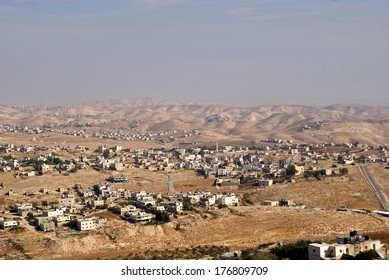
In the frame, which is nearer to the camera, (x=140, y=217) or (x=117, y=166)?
(x=140, y=217)

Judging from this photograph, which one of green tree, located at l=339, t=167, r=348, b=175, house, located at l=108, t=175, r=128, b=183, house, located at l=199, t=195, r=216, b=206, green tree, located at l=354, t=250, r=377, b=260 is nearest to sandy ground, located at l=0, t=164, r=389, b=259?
house, located at l=199, t=195, r=216, b=206

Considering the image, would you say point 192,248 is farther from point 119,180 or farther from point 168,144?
point 168,144

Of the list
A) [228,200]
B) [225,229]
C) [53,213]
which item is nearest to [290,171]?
[228,200]

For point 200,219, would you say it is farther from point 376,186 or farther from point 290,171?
point 290,171

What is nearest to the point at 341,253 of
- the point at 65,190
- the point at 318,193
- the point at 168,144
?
the point at 318,193

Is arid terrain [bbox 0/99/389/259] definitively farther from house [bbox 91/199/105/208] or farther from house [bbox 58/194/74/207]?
house [bbox 58/194/74/207]

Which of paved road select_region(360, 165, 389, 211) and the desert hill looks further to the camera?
the desert hill

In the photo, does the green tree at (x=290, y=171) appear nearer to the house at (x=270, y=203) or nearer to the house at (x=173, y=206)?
the house at (x=270, y=203)
